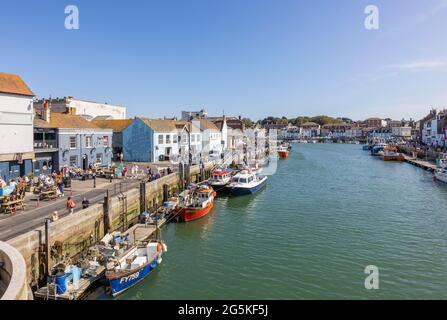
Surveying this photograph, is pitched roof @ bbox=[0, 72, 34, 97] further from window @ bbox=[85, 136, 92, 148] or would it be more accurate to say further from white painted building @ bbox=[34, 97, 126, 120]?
white painted building @ bbox=[34, 97, 126, 120]

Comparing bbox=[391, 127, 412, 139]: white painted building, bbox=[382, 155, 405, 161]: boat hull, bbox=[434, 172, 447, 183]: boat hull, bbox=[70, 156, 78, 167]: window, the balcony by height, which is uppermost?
bbox=[391, 127, 412, 139]: white painted building

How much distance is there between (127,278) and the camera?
16453mm

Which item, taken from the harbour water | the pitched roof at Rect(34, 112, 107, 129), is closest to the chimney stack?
the pitched roof at Rect(34, 112, 107, 129)

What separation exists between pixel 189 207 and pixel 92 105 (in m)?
45.3

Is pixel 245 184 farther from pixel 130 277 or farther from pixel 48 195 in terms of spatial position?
pixel 130 277

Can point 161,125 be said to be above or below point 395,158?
above

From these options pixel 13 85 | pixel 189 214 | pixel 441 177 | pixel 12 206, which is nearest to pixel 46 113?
pixel 13 85

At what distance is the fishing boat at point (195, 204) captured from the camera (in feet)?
92.7

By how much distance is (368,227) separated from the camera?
26.3 metres

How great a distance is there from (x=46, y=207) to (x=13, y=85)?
12.4 meters

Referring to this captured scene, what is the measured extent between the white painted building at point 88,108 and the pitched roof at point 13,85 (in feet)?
67.4

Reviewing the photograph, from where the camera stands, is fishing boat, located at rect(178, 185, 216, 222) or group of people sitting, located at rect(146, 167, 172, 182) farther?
group of people sitting, located at rect(146, 167, 172, 182)

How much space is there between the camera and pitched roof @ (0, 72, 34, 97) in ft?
88.2
